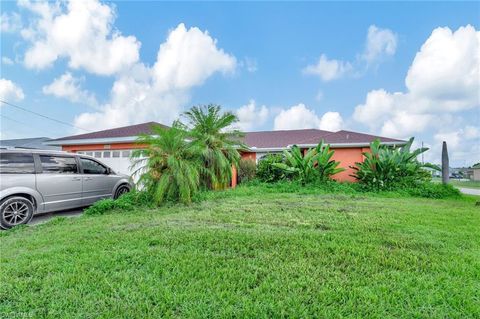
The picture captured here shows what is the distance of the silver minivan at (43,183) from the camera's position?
5074 millimetres

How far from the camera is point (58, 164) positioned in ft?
19.8

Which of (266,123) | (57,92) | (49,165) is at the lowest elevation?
(49,165)

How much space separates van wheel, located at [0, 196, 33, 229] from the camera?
16.3ft

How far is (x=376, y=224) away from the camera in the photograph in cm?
454

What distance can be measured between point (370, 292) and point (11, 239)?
5.40 m

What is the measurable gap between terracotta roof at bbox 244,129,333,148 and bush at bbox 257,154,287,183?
8.37 feet

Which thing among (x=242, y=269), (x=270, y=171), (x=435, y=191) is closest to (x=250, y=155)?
(x=270, y=171)

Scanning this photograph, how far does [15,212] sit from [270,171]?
30.4ft

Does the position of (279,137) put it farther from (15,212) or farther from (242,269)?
(242,269)

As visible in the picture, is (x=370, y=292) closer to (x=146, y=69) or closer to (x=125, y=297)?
(x=125, y=297)

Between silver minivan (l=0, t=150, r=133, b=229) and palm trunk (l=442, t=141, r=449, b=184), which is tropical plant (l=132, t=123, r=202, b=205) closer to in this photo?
silver minivan (l=0, t=150, r=133, b=229)

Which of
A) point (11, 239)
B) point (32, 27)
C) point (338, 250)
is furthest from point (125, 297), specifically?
point (32, 27)

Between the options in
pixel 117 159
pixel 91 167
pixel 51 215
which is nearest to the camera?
pixel 51 215

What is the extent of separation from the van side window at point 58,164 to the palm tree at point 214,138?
3635mm
